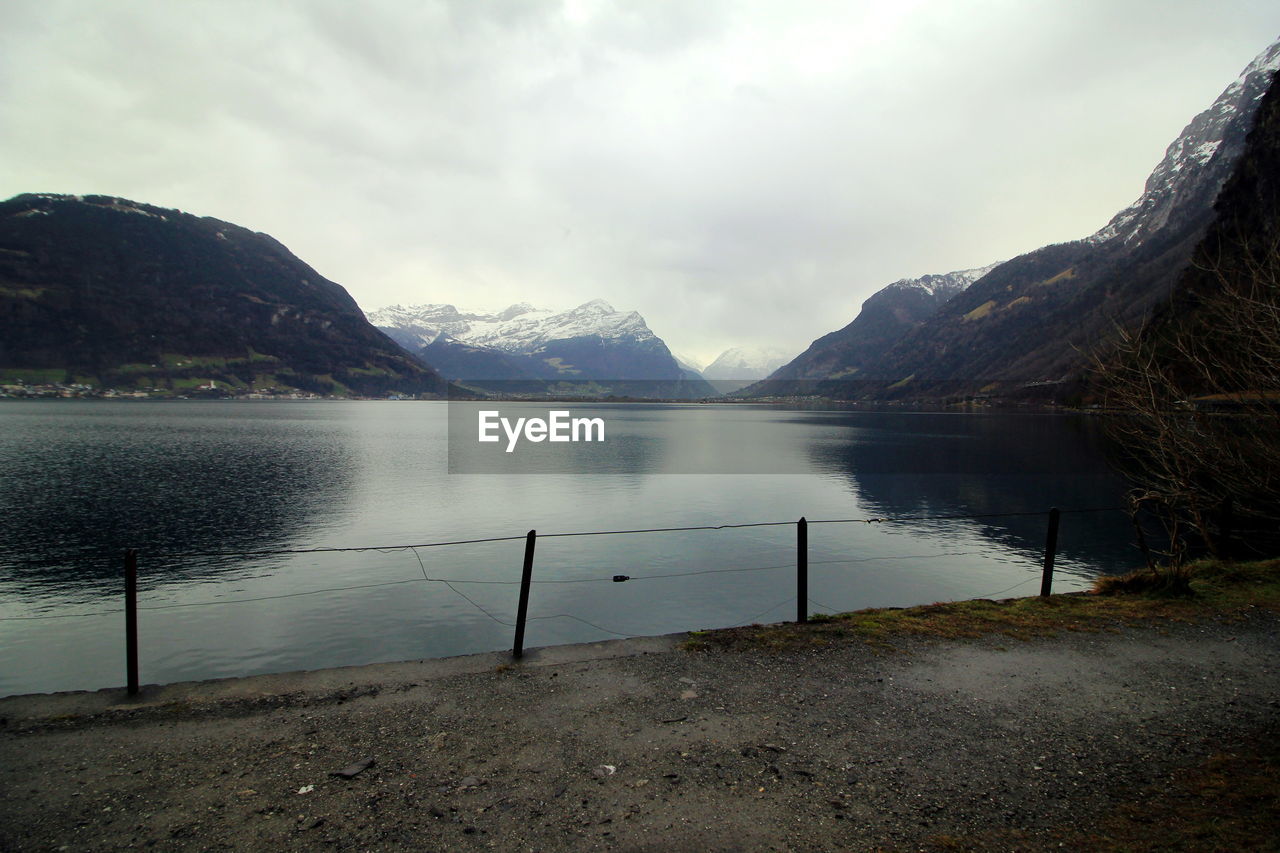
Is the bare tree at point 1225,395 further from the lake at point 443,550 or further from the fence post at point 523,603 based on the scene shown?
the lake at point 443,550

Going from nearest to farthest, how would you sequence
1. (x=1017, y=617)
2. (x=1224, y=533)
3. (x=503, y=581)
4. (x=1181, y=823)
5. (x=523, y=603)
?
1. (x=1181, y=823)
2. (x=523, y=603)
3. (x=1017, y=617)
4. (x=1224, y=533)
5. (x=503, y=581)

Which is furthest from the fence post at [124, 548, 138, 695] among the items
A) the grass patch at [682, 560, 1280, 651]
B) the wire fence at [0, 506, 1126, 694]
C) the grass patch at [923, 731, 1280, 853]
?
the grass patch at [923, 731, 1280, 853]

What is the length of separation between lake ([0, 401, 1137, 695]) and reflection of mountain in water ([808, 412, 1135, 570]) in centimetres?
35

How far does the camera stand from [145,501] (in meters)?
37.6

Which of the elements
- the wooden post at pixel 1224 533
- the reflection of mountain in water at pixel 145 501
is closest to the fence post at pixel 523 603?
the wooden post at pixel 1224 533

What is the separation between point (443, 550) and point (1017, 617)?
949 inches

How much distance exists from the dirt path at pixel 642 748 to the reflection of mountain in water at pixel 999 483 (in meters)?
22.8

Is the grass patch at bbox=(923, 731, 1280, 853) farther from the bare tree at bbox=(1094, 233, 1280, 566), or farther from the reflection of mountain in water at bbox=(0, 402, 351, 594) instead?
the reflection of mountain in water at bbox=(0, 402, 351, 594)

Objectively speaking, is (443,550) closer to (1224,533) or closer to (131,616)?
(131,616)

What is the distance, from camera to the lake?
17797mm

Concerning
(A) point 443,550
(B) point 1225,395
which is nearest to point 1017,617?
(B) point 1225,395

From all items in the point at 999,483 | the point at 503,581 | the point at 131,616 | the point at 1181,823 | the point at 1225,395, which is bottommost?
the point at 503,581

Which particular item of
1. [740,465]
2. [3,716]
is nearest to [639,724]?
[3,716]

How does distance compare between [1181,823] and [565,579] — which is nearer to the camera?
[1181,823]
